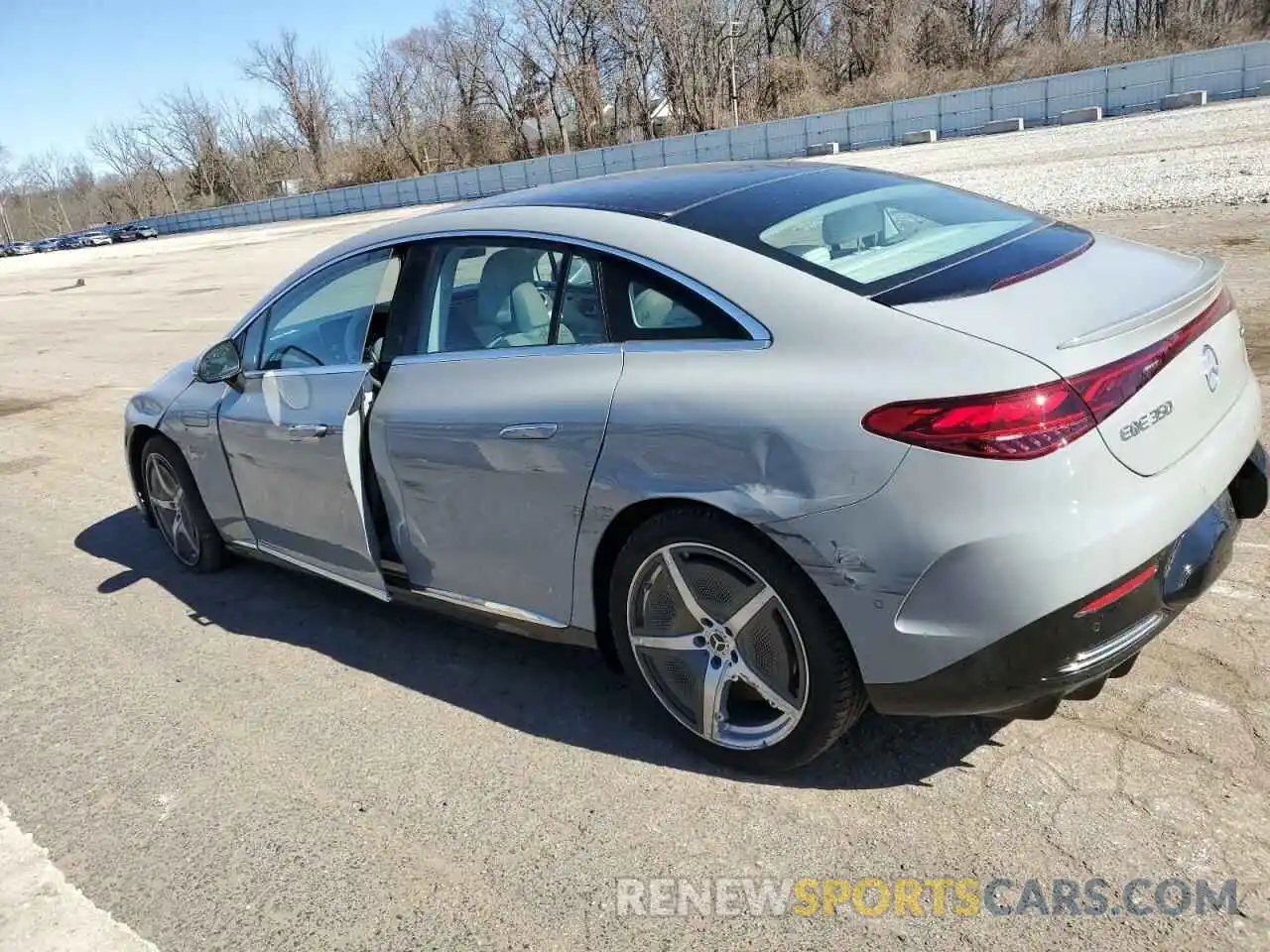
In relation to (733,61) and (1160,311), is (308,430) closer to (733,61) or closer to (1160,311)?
(1160,311)

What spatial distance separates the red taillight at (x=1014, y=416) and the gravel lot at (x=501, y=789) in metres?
1.03

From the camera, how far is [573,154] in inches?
2060

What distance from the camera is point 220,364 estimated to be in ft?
14.6

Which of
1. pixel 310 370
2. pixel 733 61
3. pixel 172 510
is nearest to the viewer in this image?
pixel 310 370

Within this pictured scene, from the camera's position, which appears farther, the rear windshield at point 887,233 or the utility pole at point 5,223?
the utility pole at point 5,223

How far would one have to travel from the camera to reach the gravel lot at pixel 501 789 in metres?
2.50

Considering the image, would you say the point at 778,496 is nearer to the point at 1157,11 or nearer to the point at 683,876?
the point at 683,876

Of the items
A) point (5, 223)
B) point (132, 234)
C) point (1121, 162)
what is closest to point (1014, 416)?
point (1121, 162)

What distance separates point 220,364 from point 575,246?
2084 mm

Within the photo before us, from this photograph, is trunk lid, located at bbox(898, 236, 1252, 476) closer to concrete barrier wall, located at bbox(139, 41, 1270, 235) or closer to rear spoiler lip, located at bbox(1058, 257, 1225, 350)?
rear spoiler lip, located at bbox(1058, 257, 1225, 350)

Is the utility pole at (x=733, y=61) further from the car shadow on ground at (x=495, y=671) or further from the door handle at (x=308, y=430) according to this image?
the door handle at (x=308, y=430)

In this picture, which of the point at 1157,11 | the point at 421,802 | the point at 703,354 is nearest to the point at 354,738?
the point at 421,802

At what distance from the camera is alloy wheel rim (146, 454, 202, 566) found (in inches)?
198

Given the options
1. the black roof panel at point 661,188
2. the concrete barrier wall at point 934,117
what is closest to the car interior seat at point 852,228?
the black roof panel at point 661,188
